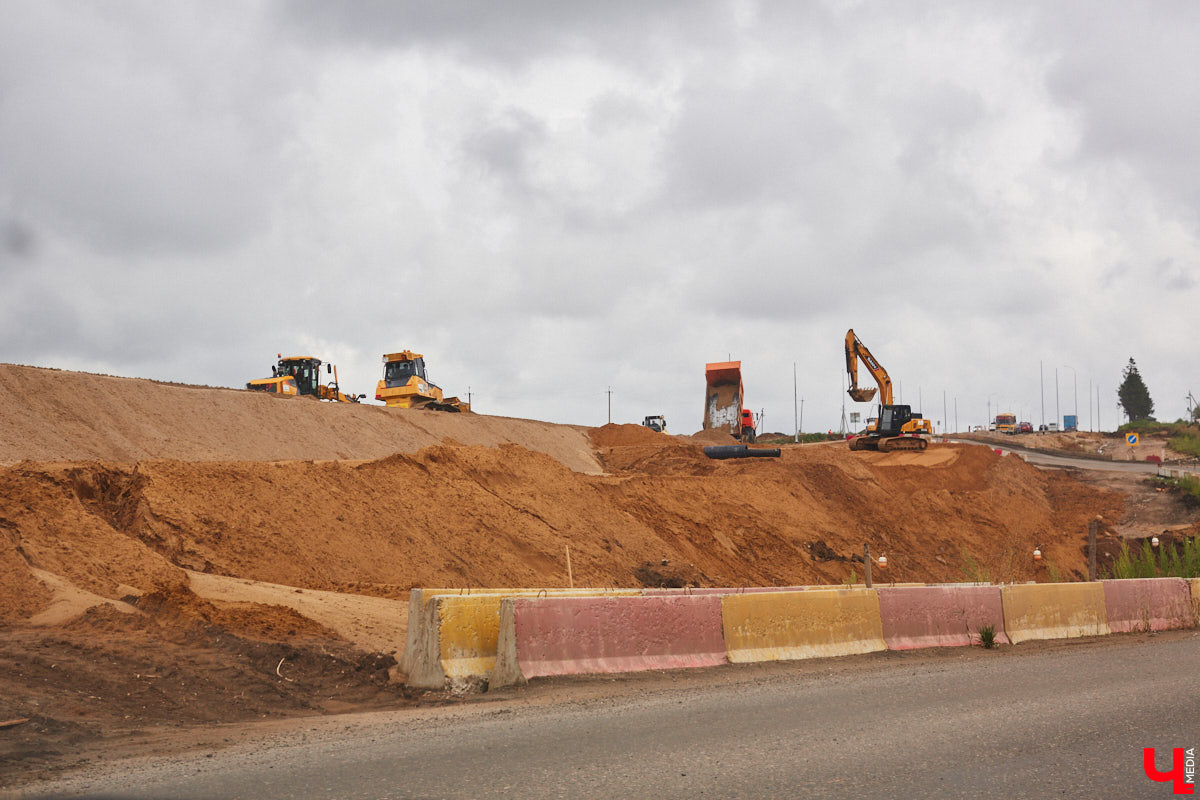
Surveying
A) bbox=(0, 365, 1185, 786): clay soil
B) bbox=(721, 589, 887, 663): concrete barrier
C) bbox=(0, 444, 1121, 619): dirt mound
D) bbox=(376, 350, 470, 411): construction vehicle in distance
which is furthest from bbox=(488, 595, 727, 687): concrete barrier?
bbox=(376, 350, 470, 411): construction vehicle in distance

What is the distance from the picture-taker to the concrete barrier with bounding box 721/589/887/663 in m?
10.8

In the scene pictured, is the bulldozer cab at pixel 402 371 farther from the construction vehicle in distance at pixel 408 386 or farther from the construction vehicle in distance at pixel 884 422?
the construction vehicle in distance at pixel 884 422

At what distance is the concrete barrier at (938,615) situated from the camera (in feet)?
40.7

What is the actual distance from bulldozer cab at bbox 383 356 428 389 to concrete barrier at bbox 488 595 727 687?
119 feet

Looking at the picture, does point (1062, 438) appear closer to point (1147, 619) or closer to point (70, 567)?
point (1147, 619)

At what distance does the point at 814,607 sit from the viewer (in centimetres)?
1161

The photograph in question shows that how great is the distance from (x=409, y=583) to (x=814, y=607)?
8.00 metres

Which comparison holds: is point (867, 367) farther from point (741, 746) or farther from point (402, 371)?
point (741, 746)

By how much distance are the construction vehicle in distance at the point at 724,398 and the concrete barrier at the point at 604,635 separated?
1663 inches

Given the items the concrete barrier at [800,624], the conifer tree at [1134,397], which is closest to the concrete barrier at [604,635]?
the concrete barrier at [800,624]

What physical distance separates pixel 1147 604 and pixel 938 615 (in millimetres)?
5184

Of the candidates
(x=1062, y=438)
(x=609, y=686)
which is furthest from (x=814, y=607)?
(x=1062, y=438)

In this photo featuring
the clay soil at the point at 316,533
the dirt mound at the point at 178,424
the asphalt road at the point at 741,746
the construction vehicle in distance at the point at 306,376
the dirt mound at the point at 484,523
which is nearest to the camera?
the asphalt road at the point at 741,746

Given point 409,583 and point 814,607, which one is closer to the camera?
point 814,607
